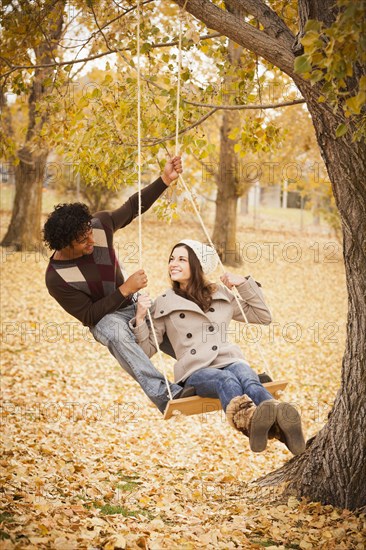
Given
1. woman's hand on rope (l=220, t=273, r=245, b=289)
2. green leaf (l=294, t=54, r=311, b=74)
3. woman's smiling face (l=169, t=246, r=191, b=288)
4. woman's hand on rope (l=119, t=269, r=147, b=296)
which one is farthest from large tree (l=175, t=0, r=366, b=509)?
woman's hand on rope (l=119, t=269, r=147, b=296)

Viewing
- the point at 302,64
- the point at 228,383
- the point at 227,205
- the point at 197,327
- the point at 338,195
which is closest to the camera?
the point at 302,64

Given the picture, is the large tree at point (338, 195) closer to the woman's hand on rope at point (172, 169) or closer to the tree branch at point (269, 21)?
the tree branch at point (269, 21)

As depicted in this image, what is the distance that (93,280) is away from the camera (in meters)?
4.34

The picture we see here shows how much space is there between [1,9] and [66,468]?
3681 mm

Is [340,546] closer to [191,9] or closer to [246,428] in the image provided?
[246,428]

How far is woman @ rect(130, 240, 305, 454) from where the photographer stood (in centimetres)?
404

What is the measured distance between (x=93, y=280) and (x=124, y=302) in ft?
0.88

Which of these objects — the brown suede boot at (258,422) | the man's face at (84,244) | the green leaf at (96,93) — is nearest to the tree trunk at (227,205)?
the green leaf at (96,93)

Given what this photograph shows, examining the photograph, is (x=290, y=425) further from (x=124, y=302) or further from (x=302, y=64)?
(x=302, y=64)

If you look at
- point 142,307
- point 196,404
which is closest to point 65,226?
point 142,307

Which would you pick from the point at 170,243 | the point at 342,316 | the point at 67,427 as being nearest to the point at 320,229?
the point at 170,243

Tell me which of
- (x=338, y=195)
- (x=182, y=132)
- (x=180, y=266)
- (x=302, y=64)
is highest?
(x=182, y=132)

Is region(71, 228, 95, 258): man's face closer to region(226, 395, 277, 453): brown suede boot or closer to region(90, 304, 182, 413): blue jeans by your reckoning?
region(90, 304, 182, 413): blue jeans

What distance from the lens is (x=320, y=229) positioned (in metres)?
24.5
